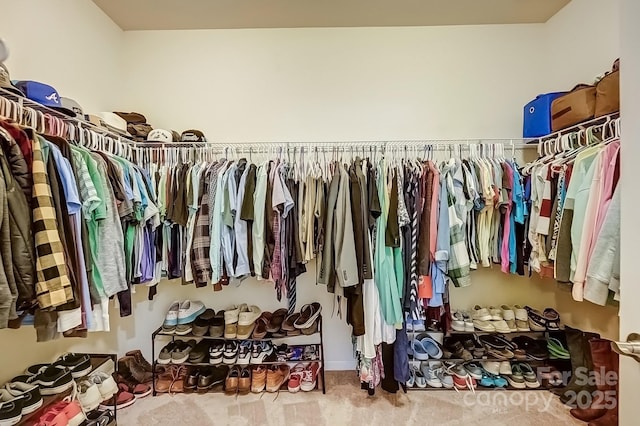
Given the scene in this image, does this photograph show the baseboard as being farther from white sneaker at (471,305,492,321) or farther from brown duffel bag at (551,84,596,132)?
brown duffel bag at (551,84,596,132)

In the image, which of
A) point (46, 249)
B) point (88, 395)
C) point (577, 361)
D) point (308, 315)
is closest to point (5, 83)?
point (46, 249)

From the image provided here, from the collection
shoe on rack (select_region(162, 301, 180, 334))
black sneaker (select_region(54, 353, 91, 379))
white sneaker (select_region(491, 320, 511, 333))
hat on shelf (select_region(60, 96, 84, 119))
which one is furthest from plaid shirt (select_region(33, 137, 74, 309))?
white sneaker (select_region(491, 320, 511, 333))

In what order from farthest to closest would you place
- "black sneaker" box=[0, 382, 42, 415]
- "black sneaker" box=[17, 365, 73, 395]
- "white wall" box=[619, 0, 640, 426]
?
"black sneaker" box=[17, 365, 73, 395] → "black sneaker" box=[0, 382, 42, 415] → "white wall" box=[619, 0, 640, 426]

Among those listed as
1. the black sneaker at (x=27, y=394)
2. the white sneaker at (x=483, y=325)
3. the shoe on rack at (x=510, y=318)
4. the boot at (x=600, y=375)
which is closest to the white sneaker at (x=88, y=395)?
the black sneaker at (x=27, y=394)

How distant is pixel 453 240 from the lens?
1833 millimetres

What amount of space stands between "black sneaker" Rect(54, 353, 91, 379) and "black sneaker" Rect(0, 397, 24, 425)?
29 centimetres

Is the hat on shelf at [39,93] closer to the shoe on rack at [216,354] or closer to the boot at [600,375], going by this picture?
the shoe on rack at [216,354]

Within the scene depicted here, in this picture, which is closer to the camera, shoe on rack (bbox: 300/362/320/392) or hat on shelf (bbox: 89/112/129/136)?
hat on shelf (bbox: 89/112/129/136)

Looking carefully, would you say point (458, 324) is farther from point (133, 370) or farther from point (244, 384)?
point (133, 370)

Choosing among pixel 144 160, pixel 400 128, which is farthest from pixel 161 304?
pixel 400 128

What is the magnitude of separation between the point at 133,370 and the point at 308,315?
4.29 ft

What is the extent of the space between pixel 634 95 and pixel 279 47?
7.44 ft

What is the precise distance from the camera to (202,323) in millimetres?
2176

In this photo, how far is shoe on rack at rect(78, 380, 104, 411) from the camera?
5.25 ft
